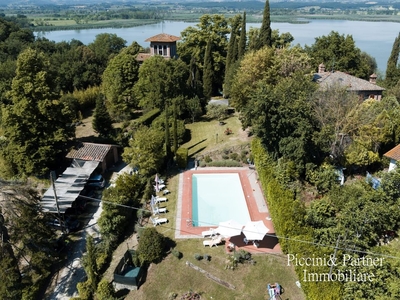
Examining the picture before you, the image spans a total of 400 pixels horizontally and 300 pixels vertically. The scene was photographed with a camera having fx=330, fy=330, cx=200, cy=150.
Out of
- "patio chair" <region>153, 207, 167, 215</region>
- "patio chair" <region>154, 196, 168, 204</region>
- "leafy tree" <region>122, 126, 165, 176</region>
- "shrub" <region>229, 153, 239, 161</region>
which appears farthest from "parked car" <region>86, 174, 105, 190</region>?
"shrub" <region>229, 153, 239, 161</region>

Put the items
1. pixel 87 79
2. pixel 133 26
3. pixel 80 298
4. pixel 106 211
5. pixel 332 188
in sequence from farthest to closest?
pixel 133 26
pixel 87 79
pixel 332 188
pixel 106 211
pixel 80 298

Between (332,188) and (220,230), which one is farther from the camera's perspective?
(332,188)

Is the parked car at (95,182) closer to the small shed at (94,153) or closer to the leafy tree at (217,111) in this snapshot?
the small shed at (94,153)

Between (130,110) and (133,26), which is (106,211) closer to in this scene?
(130,110)

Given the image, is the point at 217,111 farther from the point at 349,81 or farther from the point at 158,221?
the point at 158,221

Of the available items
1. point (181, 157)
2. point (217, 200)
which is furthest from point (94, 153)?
point (217, 200)

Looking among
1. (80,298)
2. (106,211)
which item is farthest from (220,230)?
(80,298)
